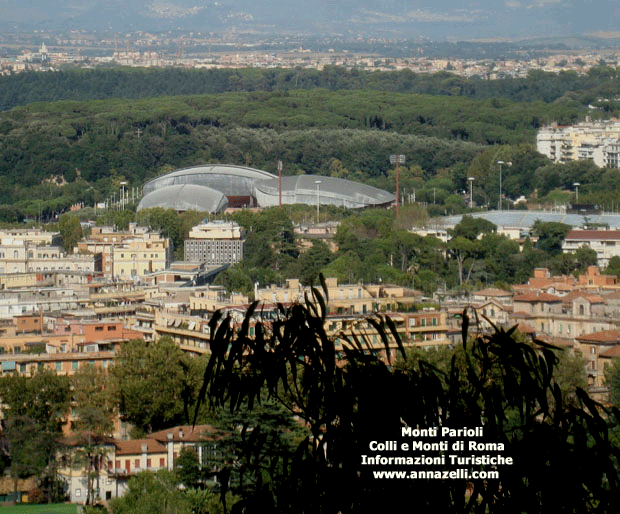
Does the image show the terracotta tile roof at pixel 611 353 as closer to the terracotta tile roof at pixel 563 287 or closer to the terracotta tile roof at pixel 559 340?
the terracotta tile roof at pixel 559 340

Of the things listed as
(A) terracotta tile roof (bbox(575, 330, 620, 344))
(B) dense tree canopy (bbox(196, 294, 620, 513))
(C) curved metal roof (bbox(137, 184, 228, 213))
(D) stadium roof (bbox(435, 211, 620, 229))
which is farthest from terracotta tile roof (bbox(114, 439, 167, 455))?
(C) curved metal roof (bbox(137, 184, 228, 213))

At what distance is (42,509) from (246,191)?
52.4 meters

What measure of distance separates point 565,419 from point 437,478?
1.79 ft

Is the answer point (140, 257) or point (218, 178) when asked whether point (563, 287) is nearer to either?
point (140, 257)

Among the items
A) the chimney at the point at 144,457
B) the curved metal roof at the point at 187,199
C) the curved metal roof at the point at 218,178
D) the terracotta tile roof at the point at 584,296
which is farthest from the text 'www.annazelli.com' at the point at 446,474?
the curved metal roof at the point at 218,178

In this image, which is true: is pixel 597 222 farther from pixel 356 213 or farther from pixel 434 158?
pixel 434 158

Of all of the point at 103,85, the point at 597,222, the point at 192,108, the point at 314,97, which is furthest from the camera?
the point at 103,85

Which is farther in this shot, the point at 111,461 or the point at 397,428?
the point at 111,461

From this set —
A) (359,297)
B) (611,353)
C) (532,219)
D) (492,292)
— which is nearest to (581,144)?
(532,219)

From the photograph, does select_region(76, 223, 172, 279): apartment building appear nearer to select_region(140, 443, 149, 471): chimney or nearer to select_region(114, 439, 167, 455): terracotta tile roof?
select_region(114, 439, 167, 455): terracotta tile roof

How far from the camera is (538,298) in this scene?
3381 centimetres

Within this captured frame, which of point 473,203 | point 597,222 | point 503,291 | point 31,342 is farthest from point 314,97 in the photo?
point 31,342

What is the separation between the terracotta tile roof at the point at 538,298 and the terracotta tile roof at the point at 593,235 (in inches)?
600

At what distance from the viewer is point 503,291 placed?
36906 millimetres
